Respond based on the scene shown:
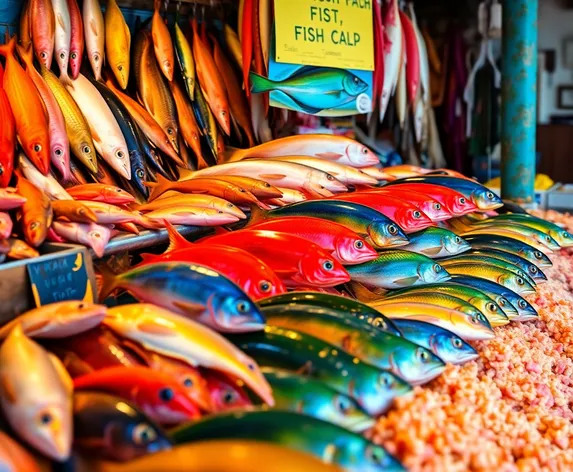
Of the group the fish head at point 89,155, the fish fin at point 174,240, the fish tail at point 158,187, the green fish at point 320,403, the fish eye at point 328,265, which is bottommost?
the green fish at point 320,403

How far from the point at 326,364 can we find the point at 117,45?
5.25 feet

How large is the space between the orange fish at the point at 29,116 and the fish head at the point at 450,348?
1.11 metres

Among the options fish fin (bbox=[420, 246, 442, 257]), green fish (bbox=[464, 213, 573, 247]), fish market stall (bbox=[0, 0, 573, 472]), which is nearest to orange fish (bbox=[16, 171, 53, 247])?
fish market stall (bbox=[0, 0, 573, 472])

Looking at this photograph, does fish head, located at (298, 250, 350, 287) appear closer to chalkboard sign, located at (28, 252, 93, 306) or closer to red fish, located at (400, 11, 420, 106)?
chalkboard sign, located at (28, 252, 93, 306)

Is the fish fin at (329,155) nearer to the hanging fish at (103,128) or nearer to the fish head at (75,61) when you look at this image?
the hanging fish at (103,128)

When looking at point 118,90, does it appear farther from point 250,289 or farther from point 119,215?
point 250,289

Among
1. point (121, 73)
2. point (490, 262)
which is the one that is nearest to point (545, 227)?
point (490, 262)

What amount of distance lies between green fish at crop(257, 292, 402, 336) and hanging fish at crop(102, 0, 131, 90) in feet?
4.06

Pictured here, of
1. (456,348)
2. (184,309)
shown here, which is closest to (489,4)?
(456,348)

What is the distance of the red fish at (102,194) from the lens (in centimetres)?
191

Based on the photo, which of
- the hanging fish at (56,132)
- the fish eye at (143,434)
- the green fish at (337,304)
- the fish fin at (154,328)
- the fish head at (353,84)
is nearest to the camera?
the fish eye at (143,434)

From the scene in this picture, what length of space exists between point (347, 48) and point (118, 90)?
104 centimetres

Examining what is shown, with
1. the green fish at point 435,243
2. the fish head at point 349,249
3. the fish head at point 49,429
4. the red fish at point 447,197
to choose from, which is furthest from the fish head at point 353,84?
the fish head at point 49,429

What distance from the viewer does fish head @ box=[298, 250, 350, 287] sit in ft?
5.84
